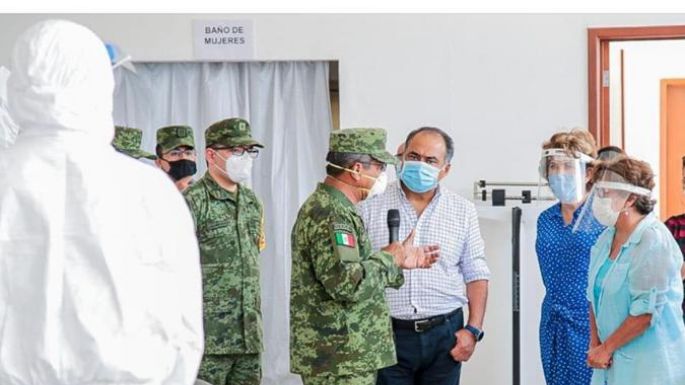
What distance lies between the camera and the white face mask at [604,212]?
9.49 feet

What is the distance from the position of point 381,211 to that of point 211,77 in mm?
1810

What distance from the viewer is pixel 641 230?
2.79 meters

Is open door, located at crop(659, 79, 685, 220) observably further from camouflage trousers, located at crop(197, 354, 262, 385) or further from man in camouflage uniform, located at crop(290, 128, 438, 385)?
man in camouflage uniform, located at crop(290, 128, 438, 385)

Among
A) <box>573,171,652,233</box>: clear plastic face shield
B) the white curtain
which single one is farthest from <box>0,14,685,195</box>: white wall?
<box>573,171,652,233</box>: clear plastic face shield

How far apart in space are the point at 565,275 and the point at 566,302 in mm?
98

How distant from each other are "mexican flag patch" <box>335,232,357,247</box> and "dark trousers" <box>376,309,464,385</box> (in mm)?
646

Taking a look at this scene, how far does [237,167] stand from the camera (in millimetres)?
3490

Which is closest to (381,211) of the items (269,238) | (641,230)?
(641,230)

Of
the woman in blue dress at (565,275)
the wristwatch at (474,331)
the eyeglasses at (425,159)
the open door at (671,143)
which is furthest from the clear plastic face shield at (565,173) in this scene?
the open door at (671,143)

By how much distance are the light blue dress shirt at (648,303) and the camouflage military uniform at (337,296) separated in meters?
0.67

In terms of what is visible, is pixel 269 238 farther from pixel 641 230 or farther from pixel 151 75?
pixel 641 230

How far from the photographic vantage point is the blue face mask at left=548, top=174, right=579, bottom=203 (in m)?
3.34

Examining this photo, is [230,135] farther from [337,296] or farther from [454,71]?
[454,71]

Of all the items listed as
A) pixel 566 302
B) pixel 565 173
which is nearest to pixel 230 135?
pixel 565 173
